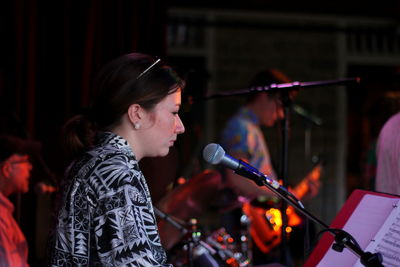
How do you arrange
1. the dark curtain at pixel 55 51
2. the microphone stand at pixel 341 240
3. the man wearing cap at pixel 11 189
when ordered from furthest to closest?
the dark curtain at pixel 55 51
the man wearing cap at pixel 11 189
the microphone stand at pixel 341 240

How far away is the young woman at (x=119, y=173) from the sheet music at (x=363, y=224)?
576mm

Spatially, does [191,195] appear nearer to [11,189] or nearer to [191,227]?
[191,227]

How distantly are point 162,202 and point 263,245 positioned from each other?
1.22m

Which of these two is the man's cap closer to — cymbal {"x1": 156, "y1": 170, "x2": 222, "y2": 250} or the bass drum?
cymbal {"x1": 156, "y1": 170, "x2": 222, "y2": 250}

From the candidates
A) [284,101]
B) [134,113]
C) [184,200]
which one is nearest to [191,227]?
[184,200]

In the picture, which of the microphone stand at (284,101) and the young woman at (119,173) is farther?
the microphone stand at (284,101)

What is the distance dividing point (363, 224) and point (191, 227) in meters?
1.00

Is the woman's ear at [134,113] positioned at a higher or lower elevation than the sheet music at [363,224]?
higher

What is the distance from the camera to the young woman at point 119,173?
1406 millimetres

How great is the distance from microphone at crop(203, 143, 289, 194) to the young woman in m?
0.20

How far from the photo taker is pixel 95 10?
331 centimetres

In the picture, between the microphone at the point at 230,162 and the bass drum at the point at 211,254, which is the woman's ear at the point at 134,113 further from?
the bass drum at the point at 211,254

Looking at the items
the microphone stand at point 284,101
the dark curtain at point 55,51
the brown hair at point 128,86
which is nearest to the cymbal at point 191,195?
the microphone stand at point 284,101

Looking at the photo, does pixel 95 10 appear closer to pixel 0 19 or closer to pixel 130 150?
pixel 0 19
